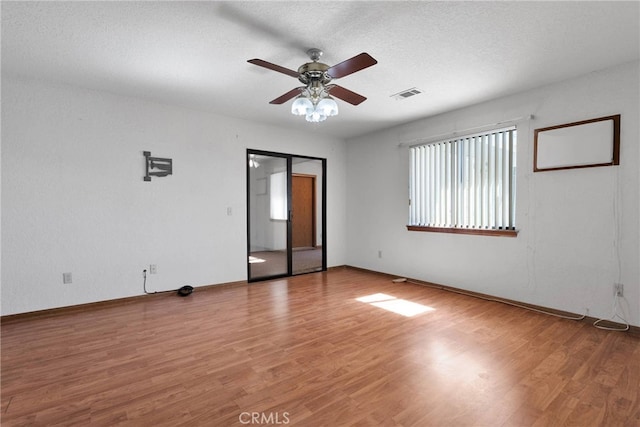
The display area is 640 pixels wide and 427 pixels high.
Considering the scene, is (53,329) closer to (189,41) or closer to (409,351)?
(189,41)

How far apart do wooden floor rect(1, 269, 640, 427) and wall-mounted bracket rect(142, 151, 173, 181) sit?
175cm

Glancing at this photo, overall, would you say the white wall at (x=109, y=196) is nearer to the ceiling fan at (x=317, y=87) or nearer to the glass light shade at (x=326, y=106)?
the ceiling fan at (x=317, y=87)

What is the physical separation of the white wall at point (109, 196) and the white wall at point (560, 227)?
312cm

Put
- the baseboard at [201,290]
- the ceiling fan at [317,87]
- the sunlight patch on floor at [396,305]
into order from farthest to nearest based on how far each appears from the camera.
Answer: the sunlight patch on floor at [396,305] → the baseboard at [201,290] → the ceiling fan at [317,87]

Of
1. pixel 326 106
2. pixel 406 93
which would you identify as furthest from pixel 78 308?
pixel 406 93

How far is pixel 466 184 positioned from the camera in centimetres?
426

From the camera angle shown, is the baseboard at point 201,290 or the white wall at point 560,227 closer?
the white wall at point 560,227

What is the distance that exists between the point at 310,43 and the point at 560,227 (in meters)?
3.31

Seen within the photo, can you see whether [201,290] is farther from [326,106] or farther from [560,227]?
[560,227]

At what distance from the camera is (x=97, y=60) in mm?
2916

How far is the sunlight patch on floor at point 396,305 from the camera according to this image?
11.6 ft

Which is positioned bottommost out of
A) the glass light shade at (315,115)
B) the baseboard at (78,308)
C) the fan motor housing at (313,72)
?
the baseboard at (78,308)

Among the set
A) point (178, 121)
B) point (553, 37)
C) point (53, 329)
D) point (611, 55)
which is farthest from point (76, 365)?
point (611, 55)

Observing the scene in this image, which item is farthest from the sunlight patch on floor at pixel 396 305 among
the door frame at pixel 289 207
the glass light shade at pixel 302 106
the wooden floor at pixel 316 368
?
the glass light shade at pixel 302 106
